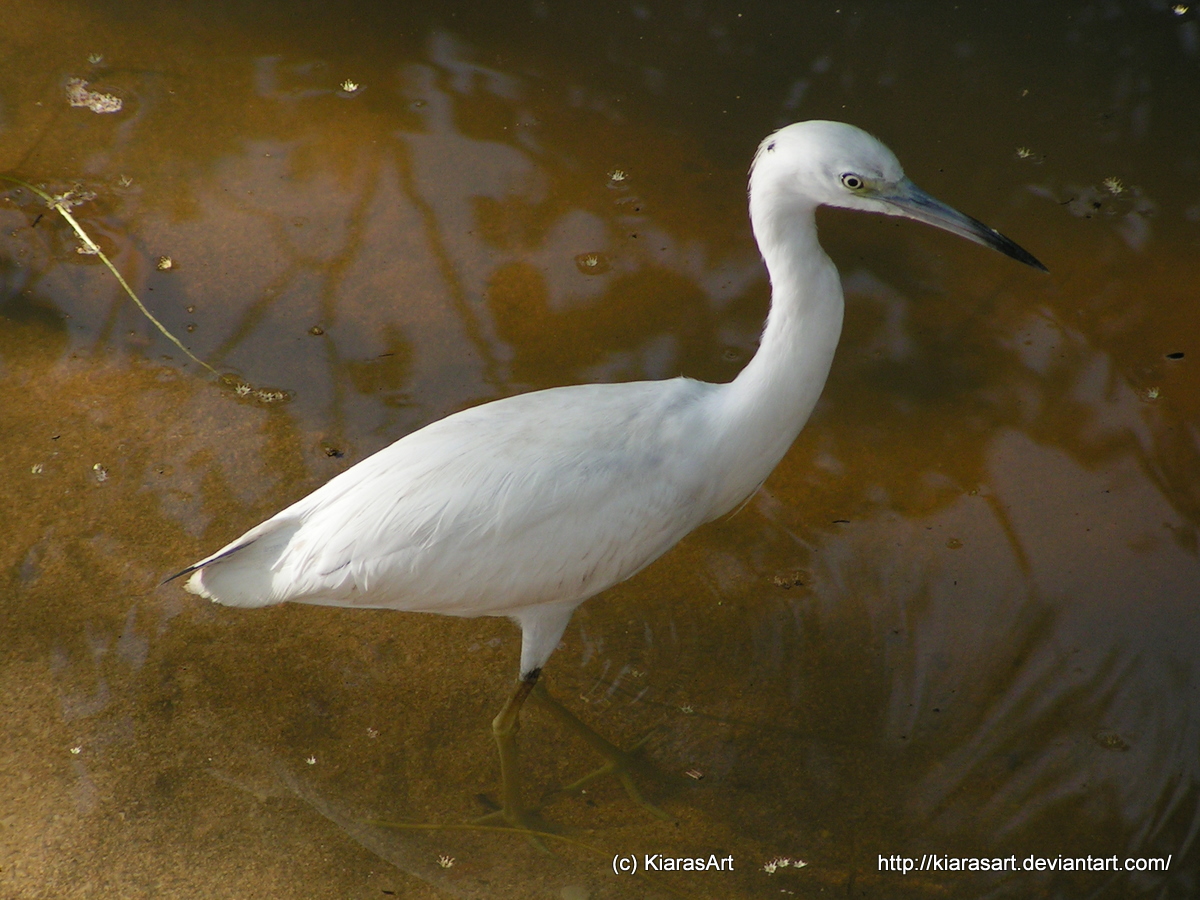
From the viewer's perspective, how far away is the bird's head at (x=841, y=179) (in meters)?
1.79

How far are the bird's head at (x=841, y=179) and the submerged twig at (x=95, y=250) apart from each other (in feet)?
5.62

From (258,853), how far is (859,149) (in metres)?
1.77

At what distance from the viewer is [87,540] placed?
8.18 feet

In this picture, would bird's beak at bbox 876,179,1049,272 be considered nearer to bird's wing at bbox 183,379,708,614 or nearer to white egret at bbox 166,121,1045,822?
white egret at bbox 166,121,1045,822

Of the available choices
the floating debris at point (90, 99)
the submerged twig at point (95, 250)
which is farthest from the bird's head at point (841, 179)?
the floating debris at point (90, 99)

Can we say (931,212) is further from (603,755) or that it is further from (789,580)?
(603,755)

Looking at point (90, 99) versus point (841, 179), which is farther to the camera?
point (90, 99)

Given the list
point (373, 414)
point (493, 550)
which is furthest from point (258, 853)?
point (373, 414)

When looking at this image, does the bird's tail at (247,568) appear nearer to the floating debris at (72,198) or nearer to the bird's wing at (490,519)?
the bird's wing at (490,519)

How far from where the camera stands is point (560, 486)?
1.95 metres

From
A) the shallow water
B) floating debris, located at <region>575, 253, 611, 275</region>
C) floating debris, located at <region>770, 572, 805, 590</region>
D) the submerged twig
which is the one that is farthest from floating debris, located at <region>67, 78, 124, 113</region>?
floating debris, located at <region>770, 572, 805, 590</region>

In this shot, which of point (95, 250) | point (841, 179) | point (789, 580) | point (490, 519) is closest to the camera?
point (841, 179)

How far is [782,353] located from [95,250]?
2204 mm

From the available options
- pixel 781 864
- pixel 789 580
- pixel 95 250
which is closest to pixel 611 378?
pixel 789 580
